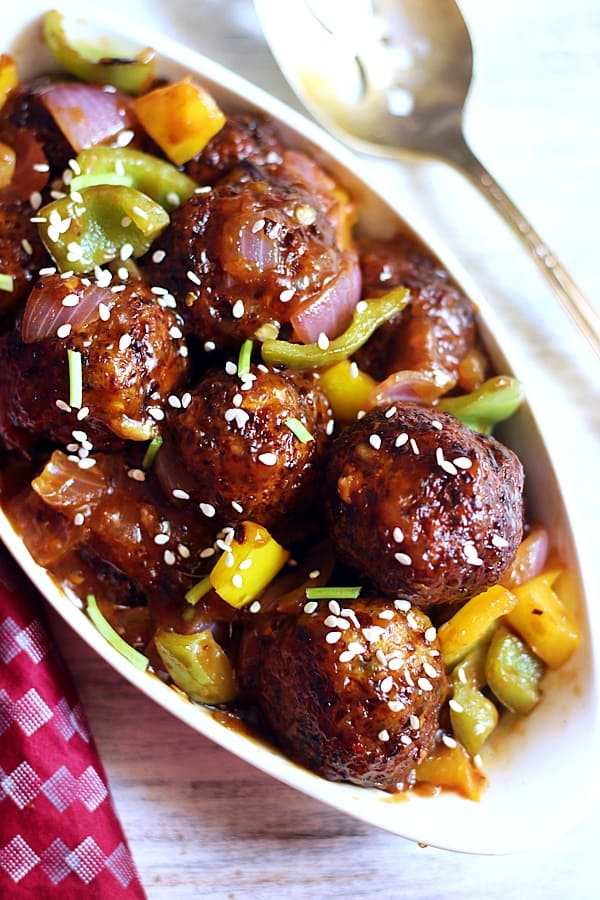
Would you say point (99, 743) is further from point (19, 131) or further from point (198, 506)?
point (19, 131)

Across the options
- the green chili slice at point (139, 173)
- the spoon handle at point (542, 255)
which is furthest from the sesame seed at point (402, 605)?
the green chili slice at point (139, 173)

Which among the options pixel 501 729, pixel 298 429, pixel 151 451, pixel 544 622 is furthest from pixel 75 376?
pixel 501 729

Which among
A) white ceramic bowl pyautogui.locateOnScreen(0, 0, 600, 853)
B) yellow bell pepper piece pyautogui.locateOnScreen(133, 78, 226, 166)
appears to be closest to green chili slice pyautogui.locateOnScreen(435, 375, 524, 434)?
white ceramic bowl pyautogui.locateOnScreen(0, 0, 600, 853)

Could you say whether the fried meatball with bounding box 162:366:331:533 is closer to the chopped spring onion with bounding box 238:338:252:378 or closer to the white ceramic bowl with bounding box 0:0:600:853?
the chopped spring onion with bounding box 238:338:252:378

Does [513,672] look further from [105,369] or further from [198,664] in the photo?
[105,369]

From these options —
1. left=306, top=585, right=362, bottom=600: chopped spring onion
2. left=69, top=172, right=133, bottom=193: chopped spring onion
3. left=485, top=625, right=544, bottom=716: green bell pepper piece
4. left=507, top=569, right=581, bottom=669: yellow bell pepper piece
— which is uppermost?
left=69, top=172, right=133, bottom=193: chopped spring onion

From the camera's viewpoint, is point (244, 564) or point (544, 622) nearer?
point (244, 564)
